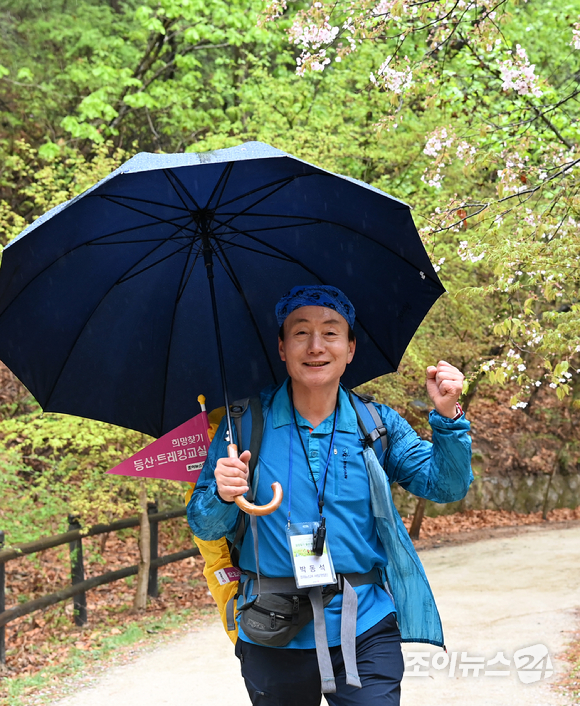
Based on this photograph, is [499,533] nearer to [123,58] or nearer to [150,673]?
[150,673]

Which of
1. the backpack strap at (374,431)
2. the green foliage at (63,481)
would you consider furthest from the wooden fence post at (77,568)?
the backpack strap at (374,431)

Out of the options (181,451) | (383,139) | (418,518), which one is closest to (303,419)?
(181,451)

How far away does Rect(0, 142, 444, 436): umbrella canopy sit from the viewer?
2521 mm

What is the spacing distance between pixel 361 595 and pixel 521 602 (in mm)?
7003

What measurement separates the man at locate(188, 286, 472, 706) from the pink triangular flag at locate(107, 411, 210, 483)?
1.60 feet

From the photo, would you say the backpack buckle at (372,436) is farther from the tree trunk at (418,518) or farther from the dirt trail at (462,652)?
the tree trunk at (418,518)

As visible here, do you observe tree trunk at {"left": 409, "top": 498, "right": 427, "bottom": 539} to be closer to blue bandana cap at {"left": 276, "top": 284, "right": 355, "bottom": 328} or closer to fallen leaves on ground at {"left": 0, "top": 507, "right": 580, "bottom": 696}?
fallen leaves on ground at {"left": 0, "top": 507, "right": 580, "bottom": 696}

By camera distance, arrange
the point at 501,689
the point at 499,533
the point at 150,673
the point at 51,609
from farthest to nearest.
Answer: the point at 499,533 < the point at 51,609 < the point at 150,673 < the point at 501,689

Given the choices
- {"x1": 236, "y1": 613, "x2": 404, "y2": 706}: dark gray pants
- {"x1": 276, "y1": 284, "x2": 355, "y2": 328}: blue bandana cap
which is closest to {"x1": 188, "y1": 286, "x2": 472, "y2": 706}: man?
{"x1": 236, "y1": 613, "x2": 404, "y2": 706}: dark gray pants

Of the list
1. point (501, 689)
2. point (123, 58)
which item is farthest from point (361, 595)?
point (123, 58)

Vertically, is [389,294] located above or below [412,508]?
above

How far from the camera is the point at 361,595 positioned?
2.26m

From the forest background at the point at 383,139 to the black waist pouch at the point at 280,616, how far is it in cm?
271

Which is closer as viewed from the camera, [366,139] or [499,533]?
[366,139]
